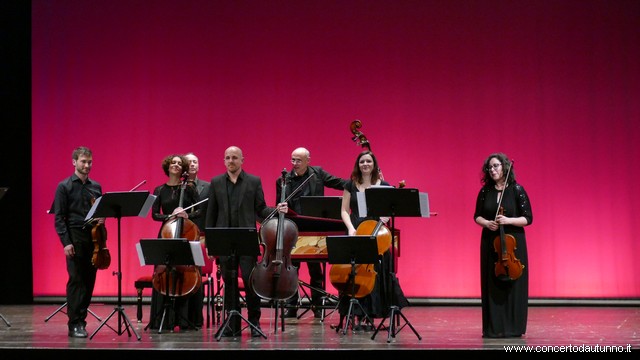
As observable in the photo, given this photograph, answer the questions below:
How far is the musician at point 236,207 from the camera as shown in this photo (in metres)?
5.88

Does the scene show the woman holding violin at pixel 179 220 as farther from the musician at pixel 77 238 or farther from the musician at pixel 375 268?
the musician at pixel 375 268

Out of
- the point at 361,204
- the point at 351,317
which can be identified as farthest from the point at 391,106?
the point at 351,317

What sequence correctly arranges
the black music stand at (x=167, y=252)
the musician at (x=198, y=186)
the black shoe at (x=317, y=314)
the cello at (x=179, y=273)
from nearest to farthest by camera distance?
the black music stand at (x=167, y=252) < the cello at (x=179, y=273) < the musician at (x=198, y=186) < the black shoe at (x=317, y=314)

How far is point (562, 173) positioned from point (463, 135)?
3.55 feet

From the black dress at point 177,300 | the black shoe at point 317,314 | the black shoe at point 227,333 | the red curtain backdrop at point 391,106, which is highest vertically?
the red curtain backdrop at point 391,106

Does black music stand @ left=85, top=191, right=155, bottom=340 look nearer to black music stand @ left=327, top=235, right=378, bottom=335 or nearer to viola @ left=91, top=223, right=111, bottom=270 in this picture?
viola @ left=91, top=223, right=111, bottom=270

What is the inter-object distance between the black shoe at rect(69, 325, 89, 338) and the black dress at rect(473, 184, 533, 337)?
9.21 feet

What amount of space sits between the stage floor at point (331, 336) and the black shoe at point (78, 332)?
6 centimetres

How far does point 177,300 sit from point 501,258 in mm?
2481

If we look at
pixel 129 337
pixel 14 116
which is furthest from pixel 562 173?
pixel 14 116

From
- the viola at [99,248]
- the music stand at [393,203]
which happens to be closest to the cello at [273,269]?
the music stand at [393,203]
